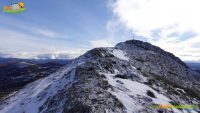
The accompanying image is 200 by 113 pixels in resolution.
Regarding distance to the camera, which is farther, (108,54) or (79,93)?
(108,54)

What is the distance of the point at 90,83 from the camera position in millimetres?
31984

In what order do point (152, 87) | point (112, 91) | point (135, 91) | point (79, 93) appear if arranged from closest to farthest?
point (79, 93) < point (112, 91) < point (135, 91) < point (152, 87)

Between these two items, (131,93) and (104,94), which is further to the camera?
(131,93)

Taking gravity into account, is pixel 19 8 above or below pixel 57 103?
above

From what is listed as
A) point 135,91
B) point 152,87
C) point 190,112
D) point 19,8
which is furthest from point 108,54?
point 19,8

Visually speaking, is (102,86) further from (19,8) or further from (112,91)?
(19,8)

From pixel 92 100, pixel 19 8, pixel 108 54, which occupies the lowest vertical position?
pixel 92 100

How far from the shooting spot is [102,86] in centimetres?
3109

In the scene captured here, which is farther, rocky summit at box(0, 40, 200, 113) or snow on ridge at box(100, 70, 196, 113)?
snow on ridge at box(100, 70, 196, 113)

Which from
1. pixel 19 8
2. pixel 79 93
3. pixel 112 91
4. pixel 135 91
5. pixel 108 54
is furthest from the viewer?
pixel 108 54

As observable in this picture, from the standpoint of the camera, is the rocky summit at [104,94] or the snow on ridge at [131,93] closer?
the rocky summit at [104,94]

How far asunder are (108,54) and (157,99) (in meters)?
22.8

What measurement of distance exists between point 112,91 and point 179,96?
1302 cm

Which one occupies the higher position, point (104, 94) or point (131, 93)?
point (104, 94)
